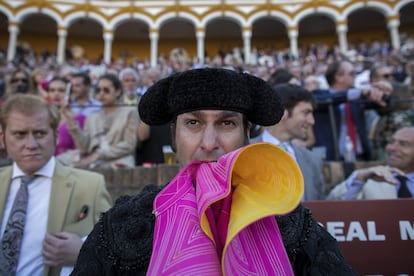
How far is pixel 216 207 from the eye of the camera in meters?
0.95

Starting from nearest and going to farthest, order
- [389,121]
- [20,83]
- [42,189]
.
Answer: [42,189] → [389,121] → [20,83]

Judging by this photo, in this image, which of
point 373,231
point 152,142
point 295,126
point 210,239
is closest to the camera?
point 210,239

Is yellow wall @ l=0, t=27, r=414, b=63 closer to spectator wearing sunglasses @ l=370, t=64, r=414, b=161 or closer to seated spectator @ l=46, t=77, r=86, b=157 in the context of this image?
seated spectator @ l=46, t=77, r=86, b=157

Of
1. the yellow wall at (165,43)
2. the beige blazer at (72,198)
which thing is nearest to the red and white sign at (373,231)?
the beige blazer at (72,198)

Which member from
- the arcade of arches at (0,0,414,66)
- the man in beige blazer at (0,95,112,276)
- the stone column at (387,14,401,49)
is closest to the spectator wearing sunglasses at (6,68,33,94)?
the man in beige blazer at (0,95,112,276)

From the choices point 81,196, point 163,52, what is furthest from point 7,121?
point 163,52

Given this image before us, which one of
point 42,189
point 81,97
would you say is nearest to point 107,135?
point 81,97

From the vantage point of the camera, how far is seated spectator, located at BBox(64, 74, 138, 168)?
10.5 feet

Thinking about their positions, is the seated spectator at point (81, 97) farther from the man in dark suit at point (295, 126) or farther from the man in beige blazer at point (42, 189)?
the man in dark suit at point (295, 126)

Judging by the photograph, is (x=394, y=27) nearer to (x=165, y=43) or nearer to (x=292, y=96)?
(x=165, y=43)

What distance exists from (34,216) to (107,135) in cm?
156

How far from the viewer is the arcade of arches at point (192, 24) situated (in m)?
19.2

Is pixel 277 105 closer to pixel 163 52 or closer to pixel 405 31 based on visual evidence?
pixel 163 52

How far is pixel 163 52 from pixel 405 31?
1520cm
